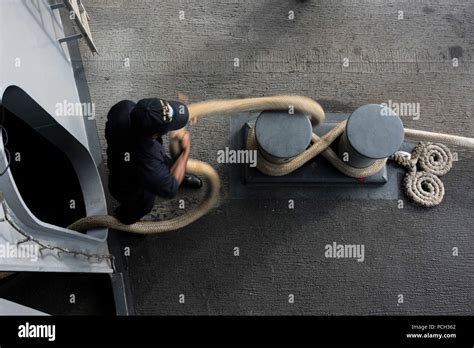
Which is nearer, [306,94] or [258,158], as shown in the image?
[258,158]

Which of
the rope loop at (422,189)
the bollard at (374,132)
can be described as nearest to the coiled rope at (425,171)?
the rope loop at (422,189)

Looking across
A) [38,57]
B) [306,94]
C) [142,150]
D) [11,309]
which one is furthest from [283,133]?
[11,309]

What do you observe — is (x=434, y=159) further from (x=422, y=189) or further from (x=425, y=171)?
(x=422, y=189)

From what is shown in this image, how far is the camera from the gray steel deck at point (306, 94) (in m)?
3.92

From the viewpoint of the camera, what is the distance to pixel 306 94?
430 cm

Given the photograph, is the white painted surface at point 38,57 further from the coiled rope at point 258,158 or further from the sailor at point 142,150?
the coiled rope at point 258,158

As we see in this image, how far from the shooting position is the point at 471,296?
12.9 ft

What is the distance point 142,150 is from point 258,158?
113 centimetres

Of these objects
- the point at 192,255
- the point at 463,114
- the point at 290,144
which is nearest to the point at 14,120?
the point at 192,255

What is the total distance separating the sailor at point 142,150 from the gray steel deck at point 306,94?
2.42ft

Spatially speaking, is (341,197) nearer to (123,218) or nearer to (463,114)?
(463,114)

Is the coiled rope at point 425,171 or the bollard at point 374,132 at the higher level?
the bollard at point 374,132

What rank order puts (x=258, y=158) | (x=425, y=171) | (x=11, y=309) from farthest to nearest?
(x=425, y=171)
(x=258, y=158)
(x=11, y=309)

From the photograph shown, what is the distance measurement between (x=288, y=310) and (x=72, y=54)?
8.93ft
